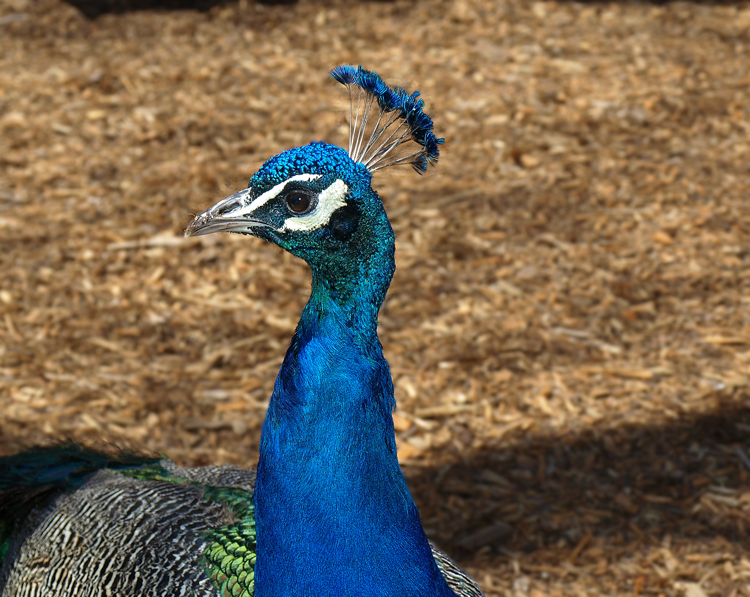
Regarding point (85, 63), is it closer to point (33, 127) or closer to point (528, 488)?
point (33, 127)

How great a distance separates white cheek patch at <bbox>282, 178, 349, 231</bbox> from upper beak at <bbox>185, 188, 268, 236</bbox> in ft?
0.30

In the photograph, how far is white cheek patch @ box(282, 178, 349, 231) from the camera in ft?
5.17

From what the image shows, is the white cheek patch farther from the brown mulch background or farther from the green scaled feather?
the green scaled feather

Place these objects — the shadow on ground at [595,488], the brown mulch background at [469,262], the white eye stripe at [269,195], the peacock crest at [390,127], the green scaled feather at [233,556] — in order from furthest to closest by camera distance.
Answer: the brown mulch background at [469,262] → the shadow on ground at [595,488] → the green scaled feather at [233,556] → the peacock crest at [390,127] → the white eye stripe at [269,195]

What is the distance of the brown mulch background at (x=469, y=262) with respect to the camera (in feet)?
10.7

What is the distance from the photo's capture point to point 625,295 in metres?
4.16

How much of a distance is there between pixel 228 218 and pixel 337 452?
489 millimetres

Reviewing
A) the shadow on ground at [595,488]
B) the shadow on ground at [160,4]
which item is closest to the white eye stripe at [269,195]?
the shadow on ground at [595,488]

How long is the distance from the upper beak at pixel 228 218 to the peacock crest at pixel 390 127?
0.94ft

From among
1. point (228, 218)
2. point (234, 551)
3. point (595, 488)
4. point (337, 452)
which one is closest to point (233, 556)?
point (234, 551)

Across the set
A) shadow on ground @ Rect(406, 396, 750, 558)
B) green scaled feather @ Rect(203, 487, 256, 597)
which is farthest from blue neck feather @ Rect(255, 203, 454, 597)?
shadow on ground @ Rect(406, 396, 750, 558)

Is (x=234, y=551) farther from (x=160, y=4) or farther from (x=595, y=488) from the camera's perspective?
(x=160, y=4)

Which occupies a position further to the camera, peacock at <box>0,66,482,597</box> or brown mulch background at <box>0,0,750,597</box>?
brown mulch background at <box>0,0,750,597</box>

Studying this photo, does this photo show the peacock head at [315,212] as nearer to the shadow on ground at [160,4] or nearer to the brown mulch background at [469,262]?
the brown mulch background at [469,262]
